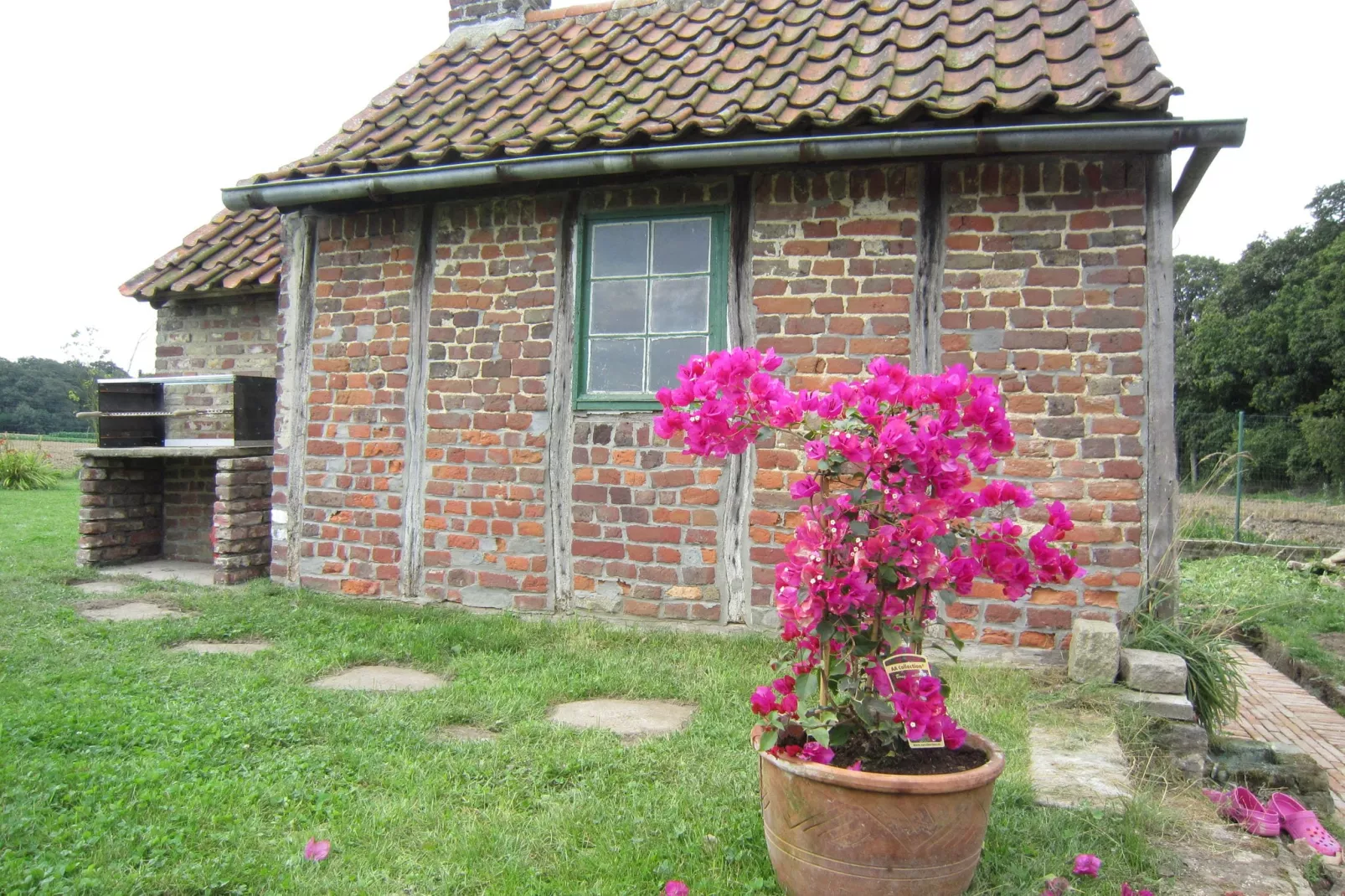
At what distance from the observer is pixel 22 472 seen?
62.3ft

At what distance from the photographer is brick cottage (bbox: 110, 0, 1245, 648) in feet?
15.4

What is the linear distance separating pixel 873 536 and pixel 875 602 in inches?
7.2

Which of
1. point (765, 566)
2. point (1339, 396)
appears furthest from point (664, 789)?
point (1339, 396)

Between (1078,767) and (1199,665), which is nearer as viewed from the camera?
(1078,767)

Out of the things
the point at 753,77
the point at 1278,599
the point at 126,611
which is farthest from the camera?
the point at 1278,599

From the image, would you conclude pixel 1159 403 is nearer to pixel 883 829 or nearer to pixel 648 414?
pixel 648 414

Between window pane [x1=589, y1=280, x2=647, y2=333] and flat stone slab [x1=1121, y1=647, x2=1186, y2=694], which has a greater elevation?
window pane [x1=589, y1=280, x2=647, y2=333]

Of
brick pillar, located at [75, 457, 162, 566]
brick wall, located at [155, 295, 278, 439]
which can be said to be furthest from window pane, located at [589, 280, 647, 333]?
brick pillar, located at [75, 457, 162, 566]

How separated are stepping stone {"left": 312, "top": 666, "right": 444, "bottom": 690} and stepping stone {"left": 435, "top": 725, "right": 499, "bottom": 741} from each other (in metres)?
0.58

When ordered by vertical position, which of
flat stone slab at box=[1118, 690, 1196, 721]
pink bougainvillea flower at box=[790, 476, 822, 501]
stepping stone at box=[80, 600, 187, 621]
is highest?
pink bougainvillea flower at box=[790, 476, 822, 501]

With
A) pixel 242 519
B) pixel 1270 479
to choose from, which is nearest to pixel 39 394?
pixel 242 519

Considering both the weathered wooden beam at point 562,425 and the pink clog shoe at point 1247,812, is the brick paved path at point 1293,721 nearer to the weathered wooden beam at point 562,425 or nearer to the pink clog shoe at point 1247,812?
the pink clog shoe at point 1247,812

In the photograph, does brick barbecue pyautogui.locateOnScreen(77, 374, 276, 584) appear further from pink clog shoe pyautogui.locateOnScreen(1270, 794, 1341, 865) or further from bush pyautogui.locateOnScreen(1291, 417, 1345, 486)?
bush pyautogui.locateOnScreen(1291, 417, 1345, 486)

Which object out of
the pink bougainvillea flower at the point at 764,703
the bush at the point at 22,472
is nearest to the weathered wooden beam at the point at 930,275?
the pink bougainvillea flower at the point at 764,703
